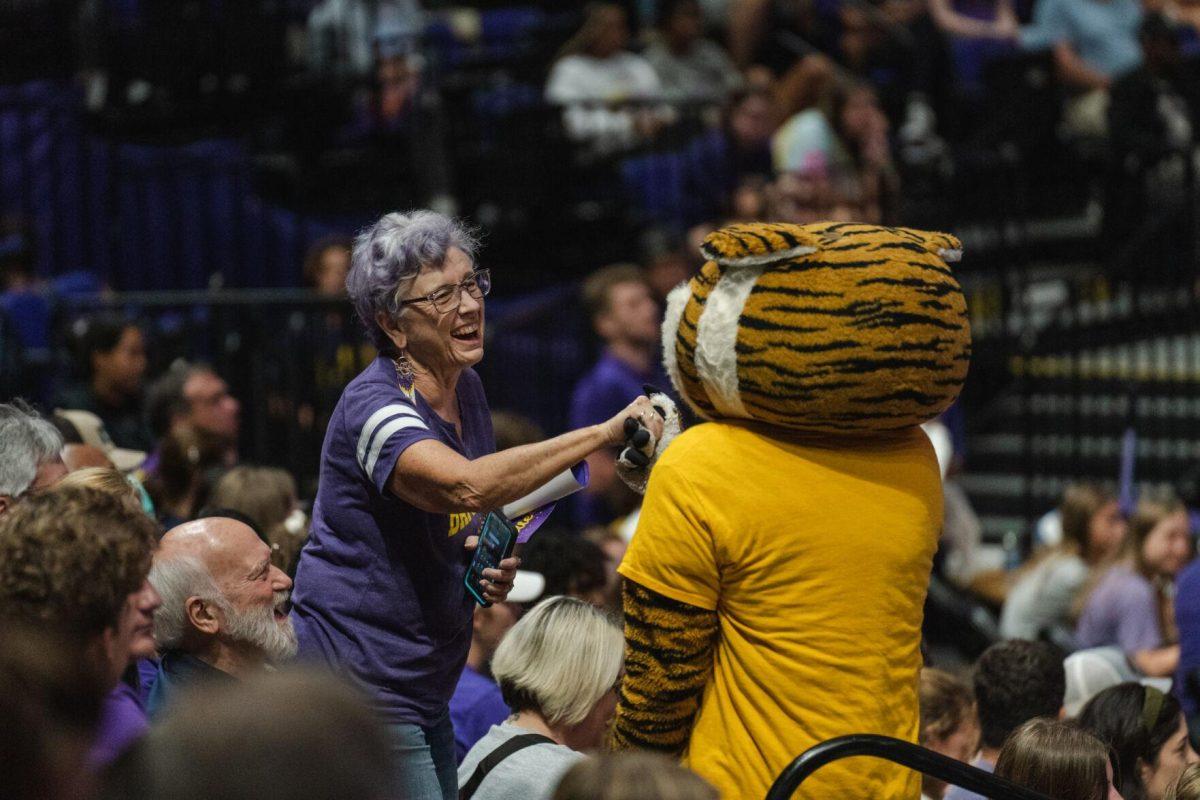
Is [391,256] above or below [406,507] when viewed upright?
above

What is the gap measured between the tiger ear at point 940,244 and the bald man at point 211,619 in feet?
5.03

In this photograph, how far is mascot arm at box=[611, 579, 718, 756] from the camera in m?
3.54

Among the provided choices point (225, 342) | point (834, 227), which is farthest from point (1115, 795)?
point (225, 342)

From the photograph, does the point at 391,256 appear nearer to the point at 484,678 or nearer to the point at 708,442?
the point at 708,442

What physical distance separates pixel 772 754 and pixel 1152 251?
804cm

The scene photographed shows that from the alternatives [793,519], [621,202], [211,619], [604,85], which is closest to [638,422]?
[793,519]

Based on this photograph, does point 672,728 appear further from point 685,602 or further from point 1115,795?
point 1115,795

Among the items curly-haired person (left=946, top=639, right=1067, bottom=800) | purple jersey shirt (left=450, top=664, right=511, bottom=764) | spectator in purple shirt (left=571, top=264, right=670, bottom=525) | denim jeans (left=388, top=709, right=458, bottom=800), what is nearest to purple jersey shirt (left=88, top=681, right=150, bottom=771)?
denim jeans (left=388, top=709, right=458, bottom=800)

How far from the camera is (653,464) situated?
12.4ft

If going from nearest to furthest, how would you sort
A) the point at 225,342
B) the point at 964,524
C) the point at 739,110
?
the point at 225,342, the point at 964,524, the point at 739,110

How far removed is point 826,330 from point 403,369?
95 cm

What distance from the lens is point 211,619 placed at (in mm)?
3840

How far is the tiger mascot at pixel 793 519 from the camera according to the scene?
3.51 m

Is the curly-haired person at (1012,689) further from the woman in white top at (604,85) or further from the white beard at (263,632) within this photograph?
the woman in white top at (604,85)
